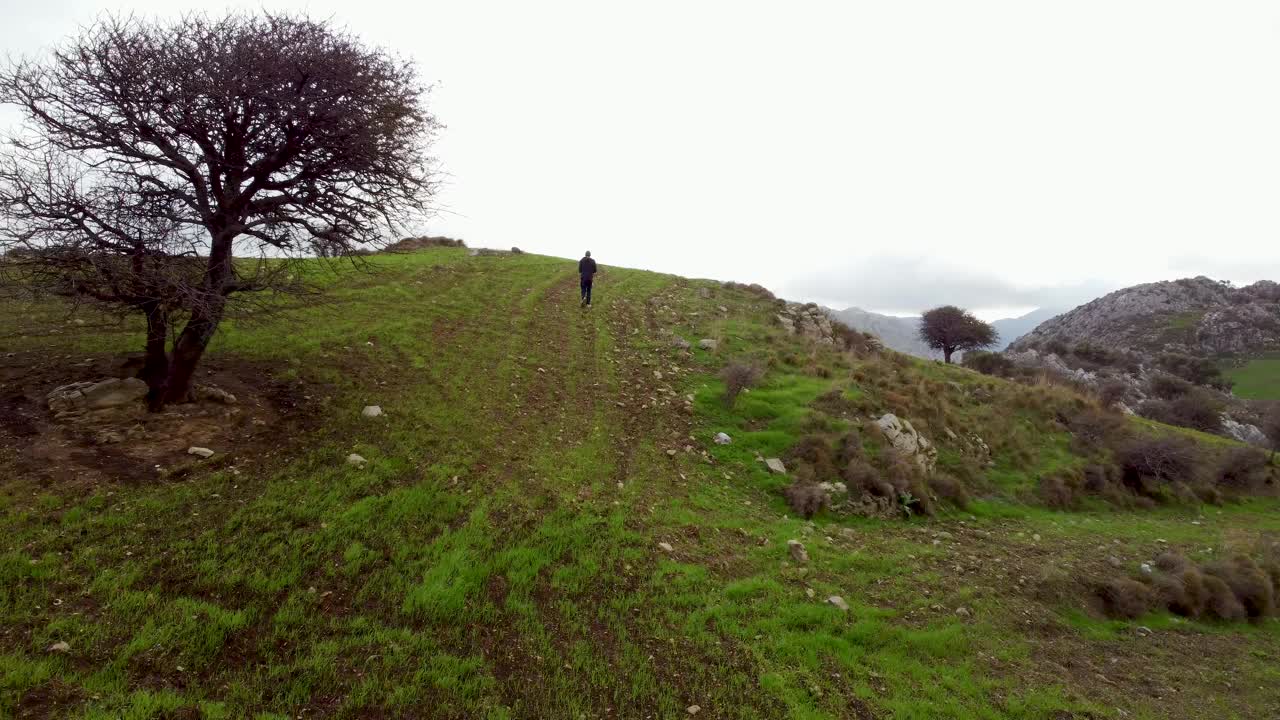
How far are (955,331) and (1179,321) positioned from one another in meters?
96.0

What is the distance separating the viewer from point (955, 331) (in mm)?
44750

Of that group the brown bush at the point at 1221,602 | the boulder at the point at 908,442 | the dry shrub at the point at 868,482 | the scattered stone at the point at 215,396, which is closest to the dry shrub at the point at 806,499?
the dry shrub at the point at 868,482

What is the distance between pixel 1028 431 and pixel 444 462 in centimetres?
1909

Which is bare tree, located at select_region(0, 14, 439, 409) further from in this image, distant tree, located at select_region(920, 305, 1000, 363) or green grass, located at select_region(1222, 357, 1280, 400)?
green grass, located at select_region(1222, 357, 1280, 400)

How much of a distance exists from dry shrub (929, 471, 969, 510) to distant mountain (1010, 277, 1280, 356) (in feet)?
280

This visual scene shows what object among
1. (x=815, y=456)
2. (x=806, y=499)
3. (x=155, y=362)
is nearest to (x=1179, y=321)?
(x=815, y=456)

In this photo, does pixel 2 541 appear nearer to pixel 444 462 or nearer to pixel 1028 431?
pixel 444 462

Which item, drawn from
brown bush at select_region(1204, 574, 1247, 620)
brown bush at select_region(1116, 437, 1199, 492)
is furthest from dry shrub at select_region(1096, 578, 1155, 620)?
brown bush at select_region(1116, 437, 1199, 492)

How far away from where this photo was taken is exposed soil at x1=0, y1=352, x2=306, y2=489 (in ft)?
23.5

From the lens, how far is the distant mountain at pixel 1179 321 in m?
86.4

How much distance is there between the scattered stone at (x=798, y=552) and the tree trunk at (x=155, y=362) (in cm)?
1123

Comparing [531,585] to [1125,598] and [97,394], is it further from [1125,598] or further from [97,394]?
[1125,598]

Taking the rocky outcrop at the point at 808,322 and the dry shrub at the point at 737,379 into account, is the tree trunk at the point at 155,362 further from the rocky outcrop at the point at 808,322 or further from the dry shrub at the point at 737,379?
the rocky outcrop at the point at 808,322

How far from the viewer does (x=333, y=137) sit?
930cm
